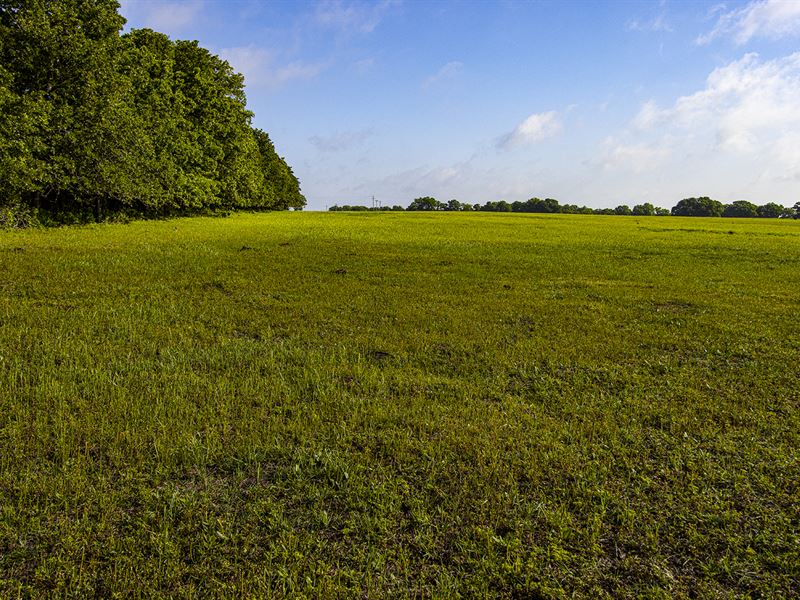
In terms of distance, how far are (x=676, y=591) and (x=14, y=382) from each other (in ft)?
26.2

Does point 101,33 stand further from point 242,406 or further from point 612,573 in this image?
point 612,573

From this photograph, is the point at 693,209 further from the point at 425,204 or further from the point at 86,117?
the point at 86,117

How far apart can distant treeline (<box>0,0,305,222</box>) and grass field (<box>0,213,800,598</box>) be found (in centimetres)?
1684

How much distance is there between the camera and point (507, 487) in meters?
4.68

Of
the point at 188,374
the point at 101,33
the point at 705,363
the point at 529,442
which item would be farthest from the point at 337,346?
the point at 101,33

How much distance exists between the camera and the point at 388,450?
17.2 feet

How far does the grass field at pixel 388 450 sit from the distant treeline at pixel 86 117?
16841 mm

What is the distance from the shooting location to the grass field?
3625 millimetres

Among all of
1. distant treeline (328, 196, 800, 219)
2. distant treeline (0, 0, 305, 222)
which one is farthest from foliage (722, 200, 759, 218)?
distant treeline (0, 0, 305, 222)

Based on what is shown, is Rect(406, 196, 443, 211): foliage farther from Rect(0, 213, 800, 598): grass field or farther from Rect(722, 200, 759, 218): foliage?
Rect(0, 213, 800, 598): grass field

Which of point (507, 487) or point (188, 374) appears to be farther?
point (188, 374)

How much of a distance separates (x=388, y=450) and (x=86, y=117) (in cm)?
3049

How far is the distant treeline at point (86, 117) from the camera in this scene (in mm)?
23422

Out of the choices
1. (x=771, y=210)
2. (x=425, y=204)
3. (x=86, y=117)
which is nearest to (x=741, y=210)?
(x=771, y=210)
